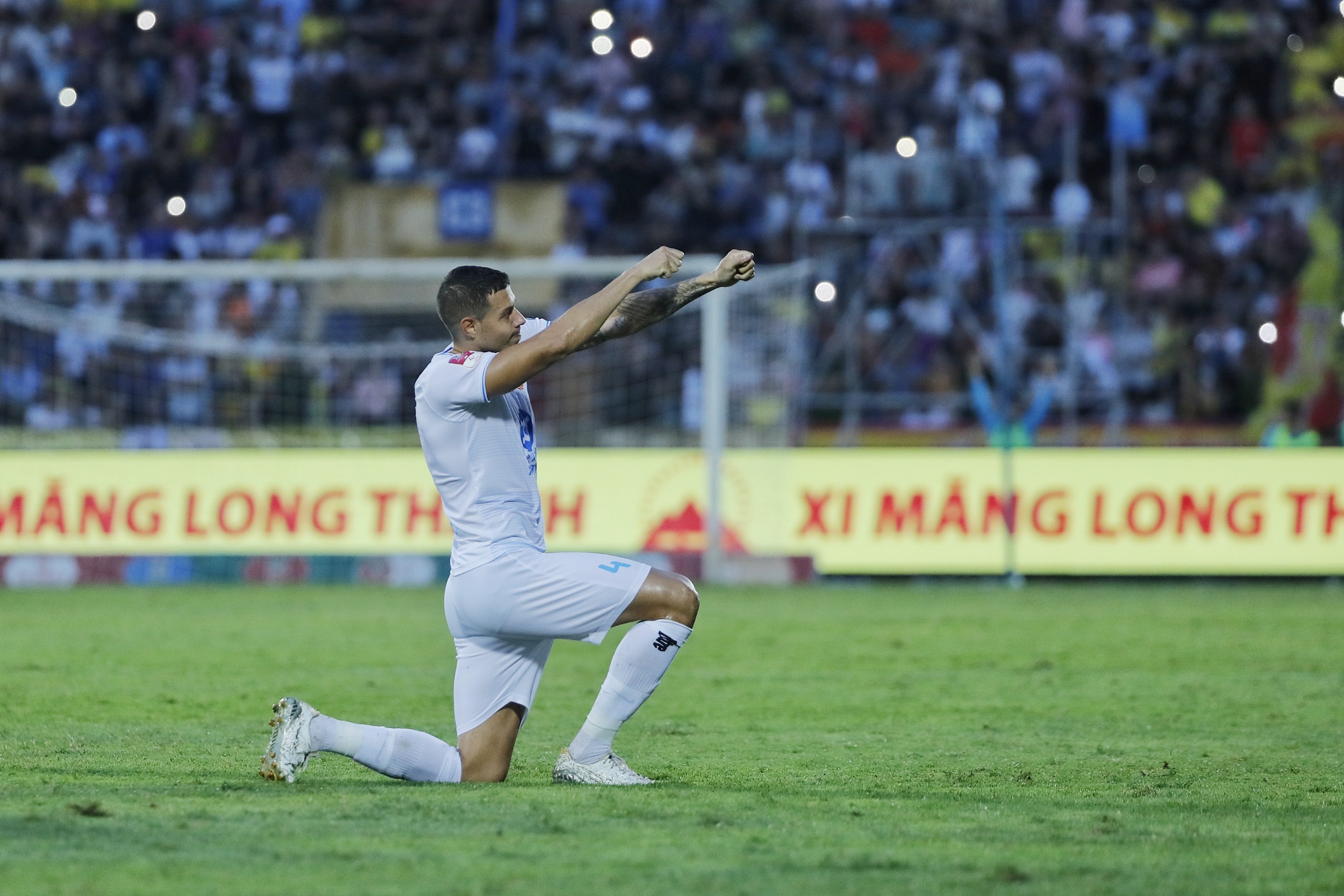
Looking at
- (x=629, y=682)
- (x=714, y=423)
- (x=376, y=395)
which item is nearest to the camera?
(x=629, y=682)

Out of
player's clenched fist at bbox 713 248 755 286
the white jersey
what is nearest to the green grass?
the white jersey

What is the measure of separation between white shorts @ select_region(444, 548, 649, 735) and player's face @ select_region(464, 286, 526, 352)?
792mm

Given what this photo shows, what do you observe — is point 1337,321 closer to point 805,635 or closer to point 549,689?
point 805,635

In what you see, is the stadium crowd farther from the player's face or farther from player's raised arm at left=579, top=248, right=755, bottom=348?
the player's face

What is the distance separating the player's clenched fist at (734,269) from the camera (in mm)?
6883

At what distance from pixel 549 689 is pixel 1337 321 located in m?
12.8

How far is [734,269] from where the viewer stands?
691cm

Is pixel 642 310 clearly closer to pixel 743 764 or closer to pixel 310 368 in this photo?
pixel 743 764

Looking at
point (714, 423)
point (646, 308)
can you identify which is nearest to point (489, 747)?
point (646, 308)

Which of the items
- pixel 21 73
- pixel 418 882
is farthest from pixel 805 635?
pixel 21 73

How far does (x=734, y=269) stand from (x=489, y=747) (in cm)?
201

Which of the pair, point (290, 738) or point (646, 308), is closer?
point (290, 738)

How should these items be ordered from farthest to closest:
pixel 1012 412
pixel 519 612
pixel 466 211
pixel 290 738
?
pixel 466 211 → pixel 1012 412 → pixel 519 612 → pixel 290 738

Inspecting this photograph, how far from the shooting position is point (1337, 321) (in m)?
20.8
